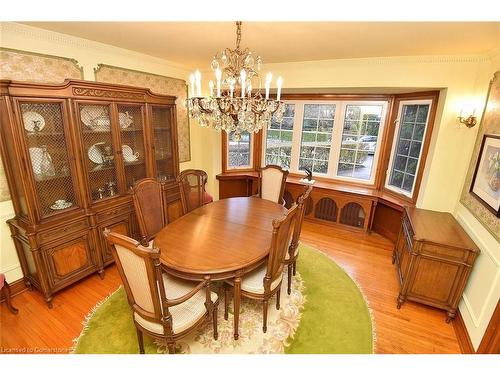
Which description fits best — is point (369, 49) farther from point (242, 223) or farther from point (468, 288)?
point (468, 288)

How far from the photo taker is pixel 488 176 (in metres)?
2.04

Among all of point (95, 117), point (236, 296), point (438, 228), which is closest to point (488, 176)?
point (438, 228)

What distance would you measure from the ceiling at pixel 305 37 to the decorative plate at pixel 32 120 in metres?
0.75

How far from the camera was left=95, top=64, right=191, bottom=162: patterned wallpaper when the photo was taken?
277 cm

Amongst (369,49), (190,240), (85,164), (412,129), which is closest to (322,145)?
(412,129)

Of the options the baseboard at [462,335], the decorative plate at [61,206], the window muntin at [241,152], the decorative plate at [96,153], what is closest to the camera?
the baseboard at [462,335]

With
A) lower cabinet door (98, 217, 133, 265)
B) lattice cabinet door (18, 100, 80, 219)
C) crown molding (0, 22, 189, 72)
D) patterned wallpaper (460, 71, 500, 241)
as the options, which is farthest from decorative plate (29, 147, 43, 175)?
patterned wallpaper (460, 71, 500, 241)

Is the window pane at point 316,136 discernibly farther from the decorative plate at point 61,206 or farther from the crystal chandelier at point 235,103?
the decorative plate at point 61,206

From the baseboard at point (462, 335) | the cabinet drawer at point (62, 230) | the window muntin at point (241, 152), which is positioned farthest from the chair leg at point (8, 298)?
the baseboard at point (462, 335)

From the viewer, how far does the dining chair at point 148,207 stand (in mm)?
2223

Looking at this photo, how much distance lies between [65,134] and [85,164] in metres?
0.31

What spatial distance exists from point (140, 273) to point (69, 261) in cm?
149

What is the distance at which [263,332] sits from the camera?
1.94 m

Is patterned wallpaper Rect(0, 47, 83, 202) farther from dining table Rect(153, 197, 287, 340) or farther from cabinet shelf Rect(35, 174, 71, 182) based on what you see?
dining table Rect(153, 197, 287, 340)
